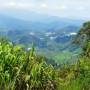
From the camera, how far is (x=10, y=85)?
22.8ft

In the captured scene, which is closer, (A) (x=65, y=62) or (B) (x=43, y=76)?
(B) (x=43, y=76)

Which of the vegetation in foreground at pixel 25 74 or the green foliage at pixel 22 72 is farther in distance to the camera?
the vegetation in foreground at pixel 25 74

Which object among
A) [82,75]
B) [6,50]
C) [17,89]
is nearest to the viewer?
[17,89]

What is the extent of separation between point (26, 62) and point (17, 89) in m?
0.67

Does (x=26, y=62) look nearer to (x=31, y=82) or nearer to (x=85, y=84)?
(x=31, y=82)

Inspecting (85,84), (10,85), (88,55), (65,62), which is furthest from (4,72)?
(88,55)

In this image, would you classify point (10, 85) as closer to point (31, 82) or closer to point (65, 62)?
point (31, 82)

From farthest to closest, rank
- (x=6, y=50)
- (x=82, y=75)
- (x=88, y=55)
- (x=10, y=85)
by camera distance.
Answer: (x=88, y=55)
(x=82, y=75)
(x=6, y=50)
(x=10, y=85)

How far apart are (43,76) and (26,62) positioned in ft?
1.61

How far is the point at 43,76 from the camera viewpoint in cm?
784

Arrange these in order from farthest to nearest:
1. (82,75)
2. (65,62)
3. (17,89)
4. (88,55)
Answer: (88,55)
(65,62)
(82,75)
(17,89)

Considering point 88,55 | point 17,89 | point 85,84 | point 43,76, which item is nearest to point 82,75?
point 85,84

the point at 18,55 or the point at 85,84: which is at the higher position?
the point at 18,55

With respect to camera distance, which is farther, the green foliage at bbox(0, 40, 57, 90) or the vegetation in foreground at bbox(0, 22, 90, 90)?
the vegetation in foreground at bbox(0, 22, 90, 90)
